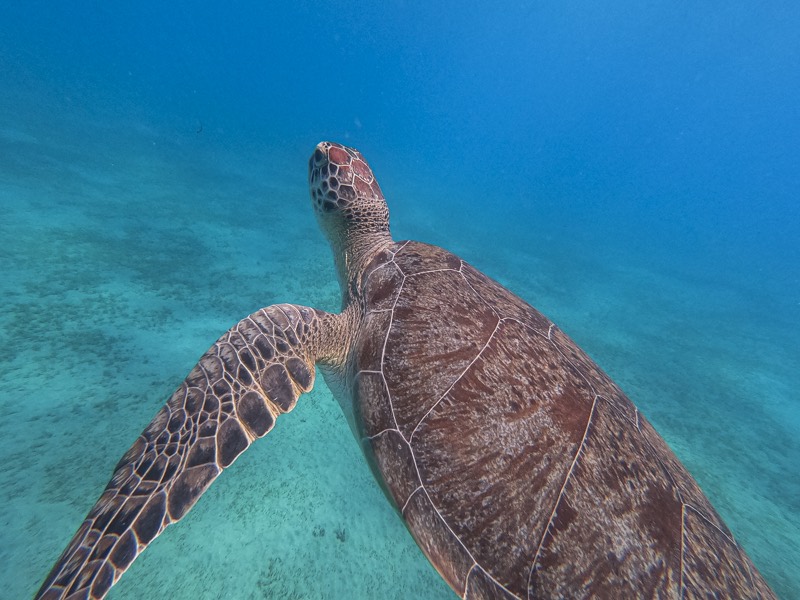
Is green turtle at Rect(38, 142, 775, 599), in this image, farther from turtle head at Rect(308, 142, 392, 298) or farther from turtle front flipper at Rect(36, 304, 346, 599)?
turtle head at Rect(308, 142, 392, 298)

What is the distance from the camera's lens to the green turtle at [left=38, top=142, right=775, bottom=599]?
4.03 ft

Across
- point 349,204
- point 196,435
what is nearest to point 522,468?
point 196,435

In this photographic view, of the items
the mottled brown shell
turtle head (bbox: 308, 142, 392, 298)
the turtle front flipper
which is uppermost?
turtle head (bbox: 308, 142, 392, 298)

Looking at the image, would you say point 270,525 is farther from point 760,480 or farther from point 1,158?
point 1,158

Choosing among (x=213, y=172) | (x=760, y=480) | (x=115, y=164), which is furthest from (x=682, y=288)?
(x=115, y=164)

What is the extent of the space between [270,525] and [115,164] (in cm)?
1249

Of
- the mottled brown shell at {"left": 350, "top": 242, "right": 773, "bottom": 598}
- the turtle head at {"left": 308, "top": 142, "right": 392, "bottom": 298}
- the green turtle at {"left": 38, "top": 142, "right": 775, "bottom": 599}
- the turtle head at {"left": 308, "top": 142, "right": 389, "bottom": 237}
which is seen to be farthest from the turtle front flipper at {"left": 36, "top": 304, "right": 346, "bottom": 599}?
the turtle head at {"left": 308, "top": 142, "right": 389, "bottom": 237}

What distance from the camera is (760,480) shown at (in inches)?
165

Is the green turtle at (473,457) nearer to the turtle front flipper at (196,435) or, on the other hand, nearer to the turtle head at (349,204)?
the turtle front flipper at (196,435)

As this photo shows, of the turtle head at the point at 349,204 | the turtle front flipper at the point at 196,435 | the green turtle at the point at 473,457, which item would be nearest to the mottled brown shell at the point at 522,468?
the green turtle at the point at 473,457

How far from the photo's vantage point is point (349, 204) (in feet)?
9.75

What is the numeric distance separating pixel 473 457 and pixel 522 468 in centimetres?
20

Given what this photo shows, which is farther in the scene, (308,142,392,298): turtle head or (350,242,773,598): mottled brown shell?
(308,142,392,298): turtle head

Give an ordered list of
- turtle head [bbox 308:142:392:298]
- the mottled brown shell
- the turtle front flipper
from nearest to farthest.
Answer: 1. the mottled brown shell
2. the turtle front flipper
3. turtle head [bbox 308:142:392:298]
